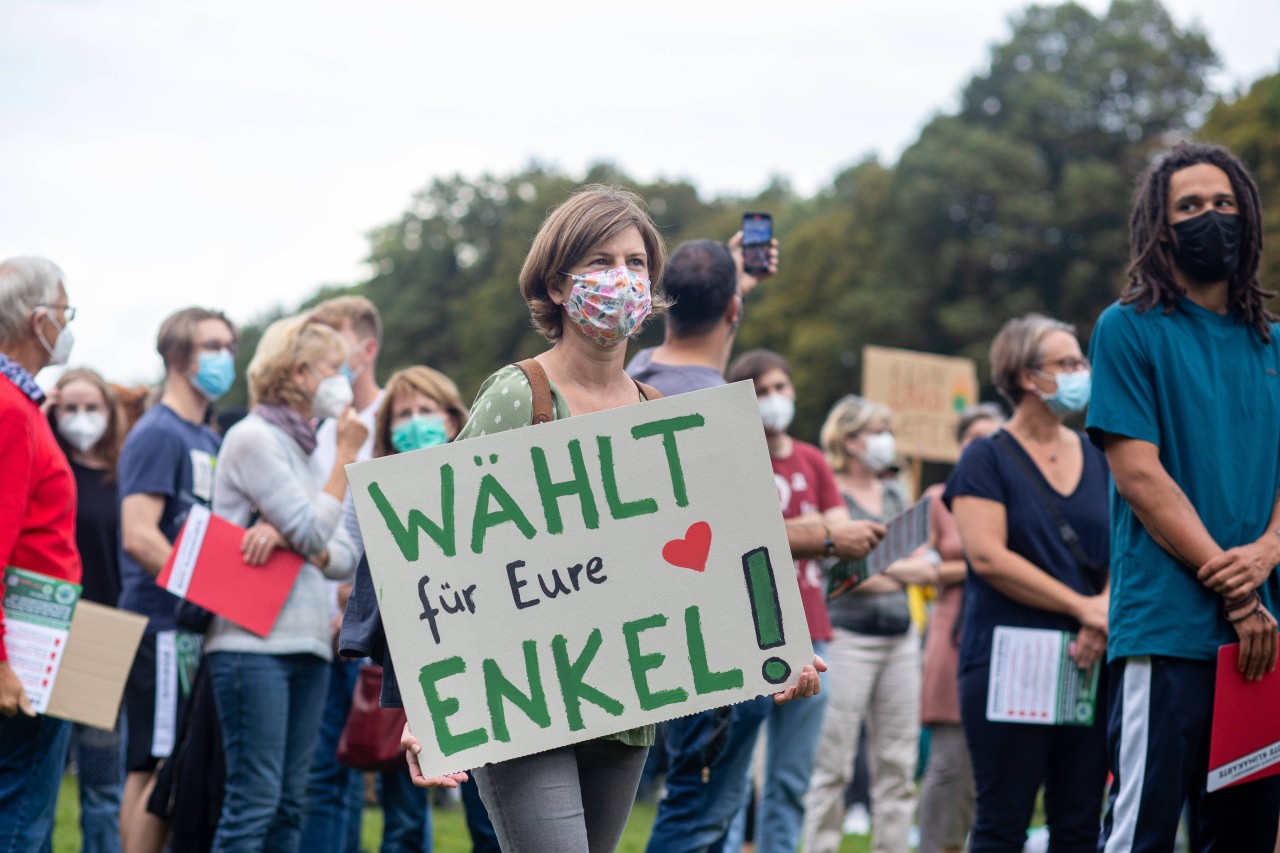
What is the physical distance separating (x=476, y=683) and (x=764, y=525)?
700 mm

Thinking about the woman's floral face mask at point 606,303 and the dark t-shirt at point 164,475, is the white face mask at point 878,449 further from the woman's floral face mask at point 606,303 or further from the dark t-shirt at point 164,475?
the woman's floral face mask at point 606,303

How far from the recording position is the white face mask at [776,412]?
22.1ft

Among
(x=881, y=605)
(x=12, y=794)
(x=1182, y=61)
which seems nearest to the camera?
(x=12, y=794)

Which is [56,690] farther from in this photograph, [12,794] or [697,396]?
[697,396]

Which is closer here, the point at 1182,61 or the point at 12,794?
the point at 12,794

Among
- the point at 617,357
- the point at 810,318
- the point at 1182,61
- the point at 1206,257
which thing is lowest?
the point at 810,318

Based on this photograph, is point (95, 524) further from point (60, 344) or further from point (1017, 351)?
point (1017, 351)

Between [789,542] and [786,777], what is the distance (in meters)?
2.10

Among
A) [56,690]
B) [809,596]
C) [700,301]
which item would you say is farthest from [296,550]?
[809,596]

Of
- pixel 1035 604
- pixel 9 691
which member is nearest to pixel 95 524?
pixel 9 691

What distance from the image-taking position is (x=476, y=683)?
2.94 metres

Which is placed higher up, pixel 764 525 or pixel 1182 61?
pixel 1182 61

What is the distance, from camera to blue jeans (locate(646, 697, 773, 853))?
4734 mm

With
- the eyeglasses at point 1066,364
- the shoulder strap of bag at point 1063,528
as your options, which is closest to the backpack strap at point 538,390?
the shoulder strap of bag at point 1063,528
